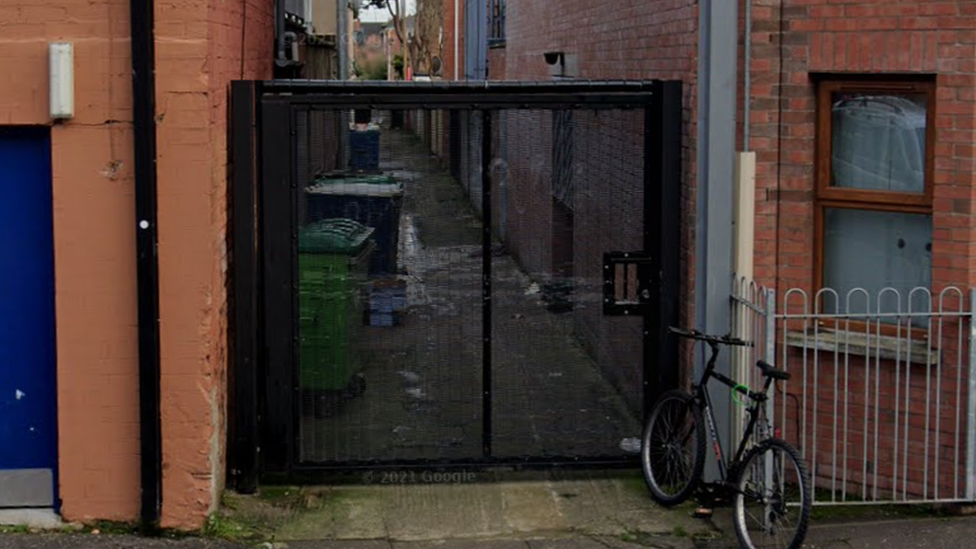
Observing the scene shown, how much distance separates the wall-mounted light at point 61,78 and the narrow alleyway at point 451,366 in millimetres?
1795

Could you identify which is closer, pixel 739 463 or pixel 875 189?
pixel 739 463

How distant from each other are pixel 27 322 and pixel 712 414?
3510mm

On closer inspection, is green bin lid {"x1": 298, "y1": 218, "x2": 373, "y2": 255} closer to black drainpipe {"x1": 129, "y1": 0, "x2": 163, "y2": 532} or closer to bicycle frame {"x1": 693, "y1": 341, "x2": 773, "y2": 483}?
black drainpipe {"x1": 129, "y1": 0, "x2": 163, "y2": 532}

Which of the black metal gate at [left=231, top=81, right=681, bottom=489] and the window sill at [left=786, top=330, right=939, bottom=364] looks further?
the black metal gate at [left=231, top=81, right=681, bottom=489]

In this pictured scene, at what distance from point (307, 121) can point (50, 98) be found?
1.45 meters

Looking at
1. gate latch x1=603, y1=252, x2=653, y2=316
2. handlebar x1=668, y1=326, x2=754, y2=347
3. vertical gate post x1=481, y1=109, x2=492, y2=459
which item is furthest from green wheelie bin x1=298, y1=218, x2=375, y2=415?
handlebar x1=668, y1=326, x2=754, y2=347

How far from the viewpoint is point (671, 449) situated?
24.3 feet

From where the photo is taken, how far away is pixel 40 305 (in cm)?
688

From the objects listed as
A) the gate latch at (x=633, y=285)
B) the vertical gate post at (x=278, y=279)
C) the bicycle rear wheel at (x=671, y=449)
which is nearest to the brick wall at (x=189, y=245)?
the vertical gate post at (x=278, y=279)

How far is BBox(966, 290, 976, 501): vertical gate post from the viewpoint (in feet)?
22.4

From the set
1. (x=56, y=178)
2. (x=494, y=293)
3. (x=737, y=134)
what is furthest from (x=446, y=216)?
(x=56, y=178)

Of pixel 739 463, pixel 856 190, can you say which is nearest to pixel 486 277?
pixel 739 463

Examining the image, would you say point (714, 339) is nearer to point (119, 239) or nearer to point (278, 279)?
point (278, 279)

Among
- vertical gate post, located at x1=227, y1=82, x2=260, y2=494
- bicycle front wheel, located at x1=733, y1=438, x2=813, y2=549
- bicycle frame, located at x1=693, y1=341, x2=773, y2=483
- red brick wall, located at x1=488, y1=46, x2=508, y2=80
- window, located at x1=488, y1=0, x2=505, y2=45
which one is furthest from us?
window, located at x1=488, y1=0, x2=505, y2=45
